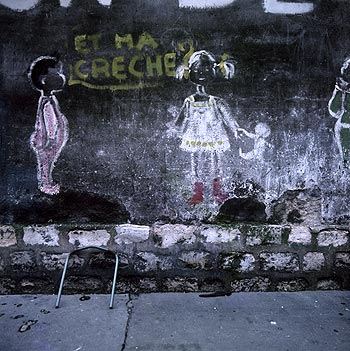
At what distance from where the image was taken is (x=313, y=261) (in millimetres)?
3340

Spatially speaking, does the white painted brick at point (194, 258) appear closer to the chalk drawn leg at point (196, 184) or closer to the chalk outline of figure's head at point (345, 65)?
the chalk drawn leg at point (196, 184)

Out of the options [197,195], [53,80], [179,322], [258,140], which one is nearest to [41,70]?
[53,80]

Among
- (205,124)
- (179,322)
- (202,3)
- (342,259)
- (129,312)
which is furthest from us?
(342,259)

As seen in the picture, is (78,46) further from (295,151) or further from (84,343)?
(84,343)

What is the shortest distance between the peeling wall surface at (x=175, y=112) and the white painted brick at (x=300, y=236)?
6 centimetres

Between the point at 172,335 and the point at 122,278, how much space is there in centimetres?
77

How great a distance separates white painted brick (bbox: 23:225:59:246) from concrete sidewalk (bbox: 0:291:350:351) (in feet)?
1.53

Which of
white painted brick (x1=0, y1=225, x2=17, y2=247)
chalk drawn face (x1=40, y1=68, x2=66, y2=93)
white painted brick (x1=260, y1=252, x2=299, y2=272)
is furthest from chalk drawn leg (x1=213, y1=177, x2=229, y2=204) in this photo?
white painted brick (x1=0, y1=225, x2=17, y2=247)

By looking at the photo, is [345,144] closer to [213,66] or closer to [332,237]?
[332,237]

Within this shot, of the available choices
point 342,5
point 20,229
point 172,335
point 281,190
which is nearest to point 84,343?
point 172,335

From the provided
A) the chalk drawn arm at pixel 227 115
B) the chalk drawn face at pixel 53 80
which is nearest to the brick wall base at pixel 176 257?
the chalk drawn arm at pixel 227 115

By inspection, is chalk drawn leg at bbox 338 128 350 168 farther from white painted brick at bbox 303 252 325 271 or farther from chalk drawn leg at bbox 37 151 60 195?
chalk drawn leg at bbox 37 151 60 195

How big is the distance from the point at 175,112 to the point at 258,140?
739mm

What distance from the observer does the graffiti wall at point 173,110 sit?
315 centimetres
